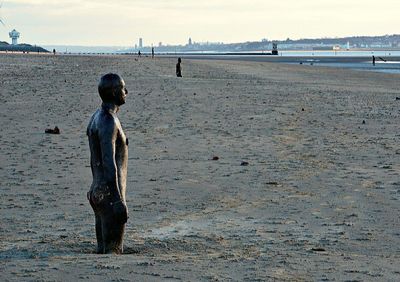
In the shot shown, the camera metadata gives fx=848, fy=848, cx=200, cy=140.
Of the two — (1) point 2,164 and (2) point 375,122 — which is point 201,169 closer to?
(1) point 2,164

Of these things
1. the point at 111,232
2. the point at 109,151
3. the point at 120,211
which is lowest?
the point at 111,232

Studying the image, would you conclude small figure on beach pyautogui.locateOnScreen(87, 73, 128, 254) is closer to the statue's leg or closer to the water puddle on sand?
the statue's leg

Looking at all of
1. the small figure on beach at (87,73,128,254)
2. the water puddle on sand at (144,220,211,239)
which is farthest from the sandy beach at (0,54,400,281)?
the small figure on beach at (87,73,128,254)

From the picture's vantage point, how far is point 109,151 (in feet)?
25.4

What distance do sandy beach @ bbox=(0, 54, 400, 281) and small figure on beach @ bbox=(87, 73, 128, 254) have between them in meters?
0.26

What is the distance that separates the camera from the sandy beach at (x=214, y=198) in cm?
729

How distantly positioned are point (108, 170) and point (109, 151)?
174mm

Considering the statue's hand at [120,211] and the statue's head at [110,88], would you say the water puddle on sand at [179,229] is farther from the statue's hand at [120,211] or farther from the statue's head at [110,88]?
the statue's head at [110,88]

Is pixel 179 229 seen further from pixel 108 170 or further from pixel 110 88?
pixel 110 88

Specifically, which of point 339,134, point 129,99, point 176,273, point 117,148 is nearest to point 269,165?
point 339,134

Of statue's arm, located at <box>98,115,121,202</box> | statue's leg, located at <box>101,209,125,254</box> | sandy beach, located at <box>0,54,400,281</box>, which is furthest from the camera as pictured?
statue's leg, located at <box>101,209,125,254</box>

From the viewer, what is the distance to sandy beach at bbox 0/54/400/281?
7.29 meters

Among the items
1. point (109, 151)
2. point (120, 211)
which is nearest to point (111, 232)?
point (120, 211)

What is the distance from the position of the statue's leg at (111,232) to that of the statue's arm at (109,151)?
25 centimetres
